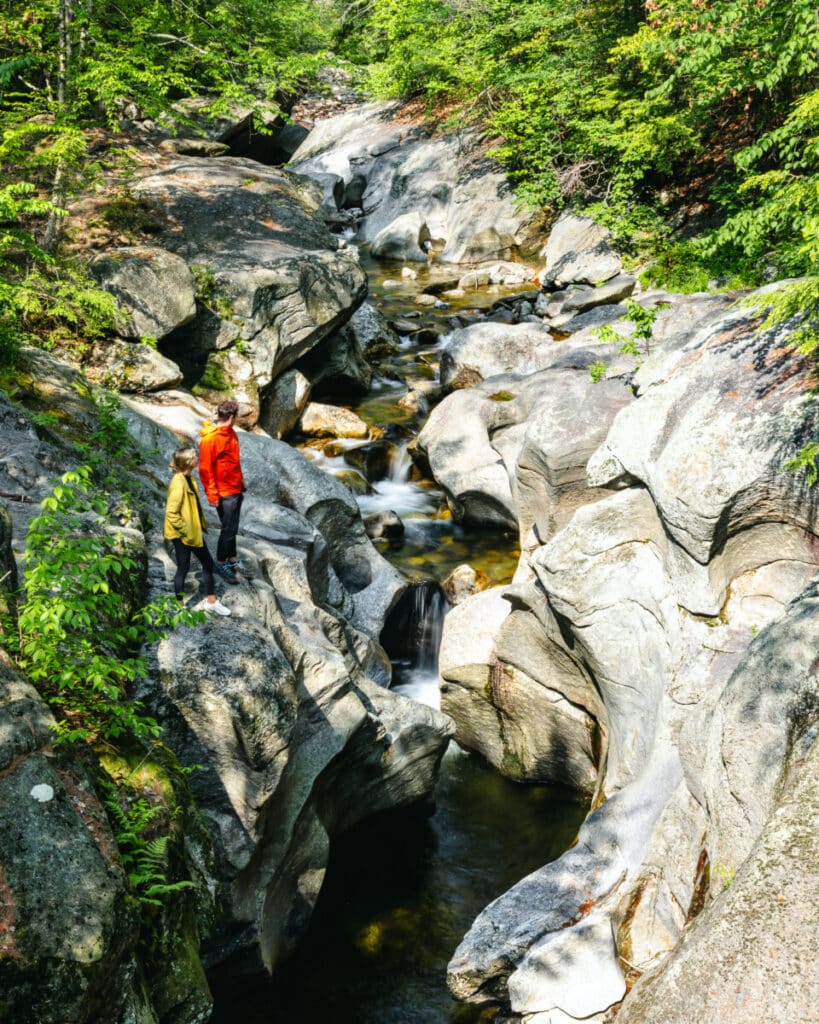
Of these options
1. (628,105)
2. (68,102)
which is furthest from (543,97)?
(68,102)

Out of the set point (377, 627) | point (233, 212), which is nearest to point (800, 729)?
point (377, 627)

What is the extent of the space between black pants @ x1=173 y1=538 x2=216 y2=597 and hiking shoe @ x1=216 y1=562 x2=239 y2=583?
0.47 m

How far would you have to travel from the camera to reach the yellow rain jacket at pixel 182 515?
788 cm

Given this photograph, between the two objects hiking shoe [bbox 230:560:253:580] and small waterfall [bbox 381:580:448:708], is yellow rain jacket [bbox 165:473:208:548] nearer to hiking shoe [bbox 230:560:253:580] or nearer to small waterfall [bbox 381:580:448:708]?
hiking shoe [bbox 230:560:253:580]

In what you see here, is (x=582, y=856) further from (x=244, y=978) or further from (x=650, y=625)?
(x=244, y=978)

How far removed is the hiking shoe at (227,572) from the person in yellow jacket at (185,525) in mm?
520

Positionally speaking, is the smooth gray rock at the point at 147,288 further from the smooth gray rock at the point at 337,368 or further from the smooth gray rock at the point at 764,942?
the smooth gray rock at the point at 764,942

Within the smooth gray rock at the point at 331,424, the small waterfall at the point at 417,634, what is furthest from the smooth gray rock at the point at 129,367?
the small waterfall at the point at 417,634

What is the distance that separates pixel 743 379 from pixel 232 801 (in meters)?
6.96

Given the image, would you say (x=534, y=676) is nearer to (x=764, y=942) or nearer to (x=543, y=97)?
(x=764, y=942)

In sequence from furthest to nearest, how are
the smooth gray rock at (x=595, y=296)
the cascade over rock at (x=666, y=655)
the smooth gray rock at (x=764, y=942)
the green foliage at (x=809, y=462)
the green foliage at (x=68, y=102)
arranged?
the smooth gray rock at (x=595, y=296) < the green foliage at (x=68, y=102) < the green foliage at (x=809, y=462) < the cascade over rock at (x=666, y=655) < the smooth gray rock at (x=764, y=942)

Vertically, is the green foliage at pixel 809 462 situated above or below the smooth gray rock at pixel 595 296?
above

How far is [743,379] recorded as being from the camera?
9.16m

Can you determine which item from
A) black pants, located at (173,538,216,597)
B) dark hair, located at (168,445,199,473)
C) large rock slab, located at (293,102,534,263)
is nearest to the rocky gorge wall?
black pants, located at (173,538,216,597)
